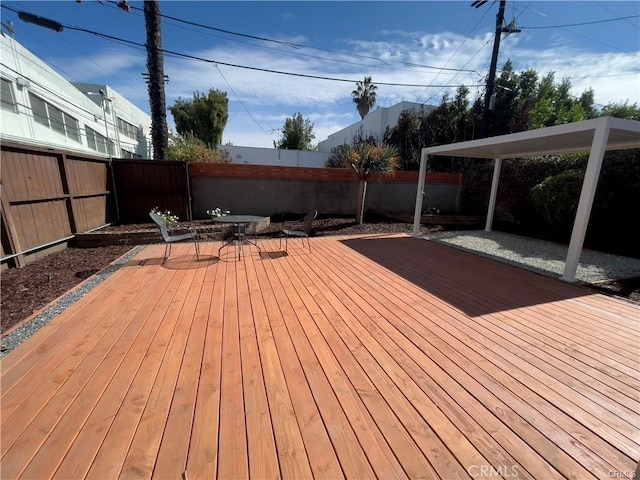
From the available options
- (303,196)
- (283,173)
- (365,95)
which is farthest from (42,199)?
(365,95)

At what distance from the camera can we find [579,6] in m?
8.23

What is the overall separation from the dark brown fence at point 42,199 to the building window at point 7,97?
5386 millimetres

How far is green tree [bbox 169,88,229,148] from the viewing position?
1964cm

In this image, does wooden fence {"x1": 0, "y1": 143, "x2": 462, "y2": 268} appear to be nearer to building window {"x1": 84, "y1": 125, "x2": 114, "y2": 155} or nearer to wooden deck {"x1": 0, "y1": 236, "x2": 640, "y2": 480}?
wooden deck {"x1": 0, "y1": 236, "x2": 640, "y2": 480}

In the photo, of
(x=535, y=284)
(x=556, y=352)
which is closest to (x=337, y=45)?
(x=535, y=284)

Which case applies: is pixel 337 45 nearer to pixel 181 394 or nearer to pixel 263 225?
pixel 263 225

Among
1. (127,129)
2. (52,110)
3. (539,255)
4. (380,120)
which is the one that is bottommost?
(539,255)

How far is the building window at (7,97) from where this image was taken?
26.8 feet

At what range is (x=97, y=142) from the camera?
52.7ft

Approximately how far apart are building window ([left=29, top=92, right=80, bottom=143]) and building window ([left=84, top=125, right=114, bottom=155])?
1.48 m

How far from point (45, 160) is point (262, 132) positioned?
26.0 m

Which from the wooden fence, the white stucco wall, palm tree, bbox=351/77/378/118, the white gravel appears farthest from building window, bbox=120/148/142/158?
the white gravel

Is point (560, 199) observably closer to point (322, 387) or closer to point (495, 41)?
point (495, 41)

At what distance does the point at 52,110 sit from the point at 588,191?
56.3 ft
